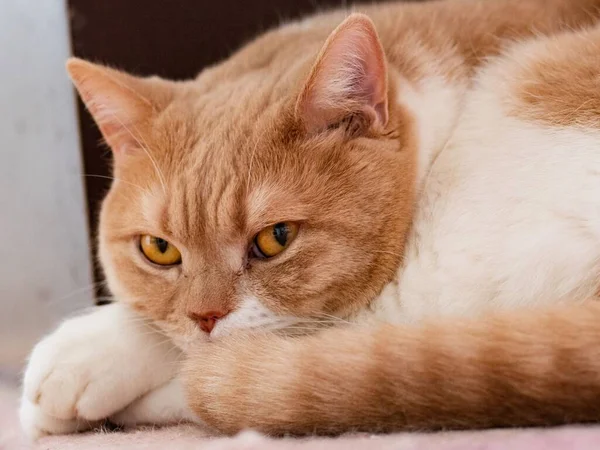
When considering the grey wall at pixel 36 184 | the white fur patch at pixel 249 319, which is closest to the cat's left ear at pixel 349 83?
the white fur patch at pixel 249 319

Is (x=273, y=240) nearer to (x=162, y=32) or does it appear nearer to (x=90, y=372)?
(x=90, y=372)

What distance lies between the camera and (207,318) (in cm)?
117

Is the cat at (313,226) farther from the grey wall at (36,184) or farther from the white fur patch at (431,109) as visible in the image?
the grey wall at (36,184)

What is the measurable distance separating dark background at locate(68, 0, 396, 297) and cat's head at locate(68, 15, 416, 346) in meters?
0.78

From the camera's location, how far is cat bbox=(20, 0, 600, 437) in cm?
105

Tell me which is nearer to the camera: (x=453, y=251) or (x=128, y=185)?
(x=453, y=251)

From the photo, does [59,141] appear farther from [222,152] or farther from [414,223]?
[414,223]

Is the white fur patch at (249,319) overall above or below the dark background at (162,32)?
below

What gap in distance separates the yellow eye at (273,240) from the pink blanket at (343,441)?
1.00ft

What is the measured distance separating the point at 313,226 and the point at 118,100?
47 centimetres

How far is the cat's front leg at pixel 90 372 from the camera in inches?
47.4

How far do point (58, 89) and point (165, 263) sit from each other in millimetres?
1266

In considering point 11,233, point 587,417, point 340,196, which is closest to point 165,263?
point 340,196

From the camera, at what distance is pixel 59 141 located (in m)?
2.33
